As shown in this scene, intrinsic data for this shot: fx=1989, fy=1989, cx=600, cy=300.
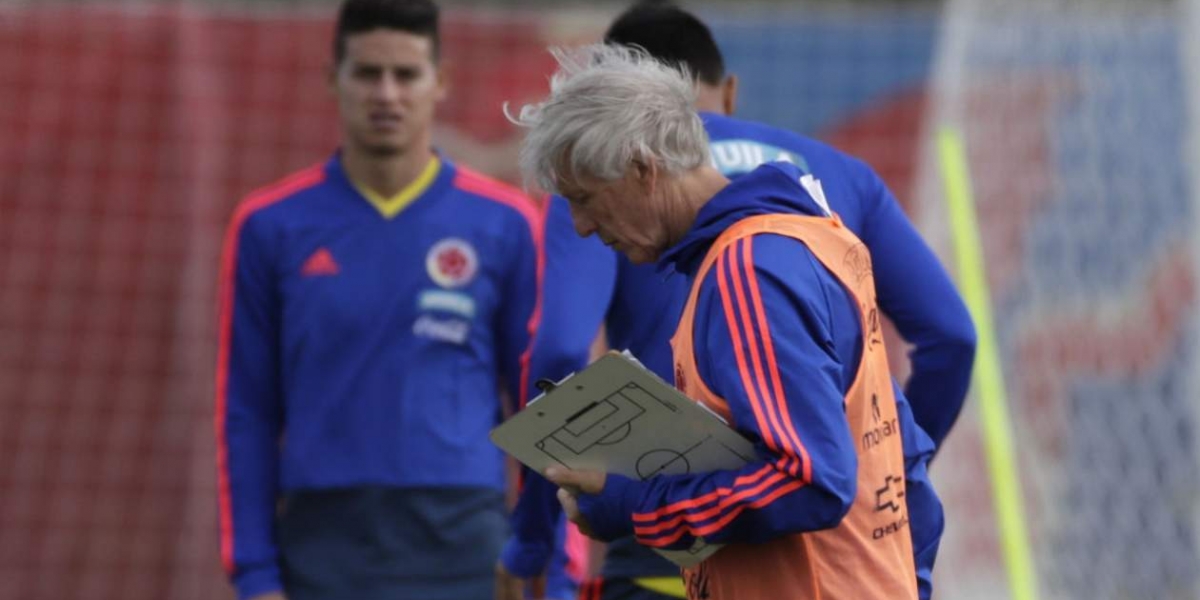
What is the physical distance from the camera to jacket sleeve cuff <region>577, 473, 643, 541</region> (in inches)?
109

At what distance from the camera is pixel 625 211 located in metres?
2.81

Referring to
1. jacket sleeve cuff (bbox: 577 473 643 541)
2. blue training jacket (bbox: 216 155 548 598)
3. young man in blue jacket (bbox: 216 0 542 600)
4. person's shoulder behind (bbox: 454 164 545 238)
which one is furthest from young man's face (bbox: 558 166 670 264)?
person's shoulder behind (bbox: 454 164 545 238)

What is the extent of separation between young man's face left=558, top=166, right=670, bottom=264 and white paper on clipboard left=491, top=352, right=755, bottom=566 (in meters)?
0.23

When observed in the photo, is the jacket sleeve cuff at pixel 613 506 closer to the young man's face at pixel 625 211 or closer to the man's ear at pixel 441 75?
the young man's face at pixel 625 211

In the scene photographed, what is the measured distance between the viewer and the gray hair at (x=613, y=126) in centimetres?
274

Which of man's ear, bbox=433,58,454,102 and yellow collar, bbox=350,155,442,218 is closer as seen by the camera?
yellow collar, bbox=350,155,442,218

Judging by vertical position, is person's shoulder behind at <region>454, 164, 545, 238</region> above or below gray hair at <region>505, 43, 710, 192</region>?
above

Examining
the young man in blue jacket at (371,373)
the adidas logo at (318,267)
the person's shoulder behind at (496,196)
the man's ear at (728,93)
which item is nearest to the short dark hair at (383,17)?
the young man in blue jacket at (371,373)

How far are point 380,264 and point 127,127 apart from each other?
3251 millimetres

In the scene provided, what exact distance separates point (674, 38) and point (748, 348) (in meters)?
1.47

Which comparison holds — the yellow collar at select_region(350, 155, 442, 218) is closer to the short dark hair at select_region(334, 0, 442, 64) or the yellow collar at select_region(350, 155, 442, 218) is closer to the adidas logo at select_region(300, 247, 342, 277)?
the adidas logo at select_region(300, 247, 342, 277)

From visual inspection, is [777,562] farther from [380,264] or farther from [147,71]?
[147,71]

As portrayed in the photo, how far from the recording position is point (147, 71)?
7.48m

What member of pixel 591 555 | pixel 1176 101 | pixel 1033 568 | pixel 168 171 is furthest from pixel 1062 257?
pixel 168 171
